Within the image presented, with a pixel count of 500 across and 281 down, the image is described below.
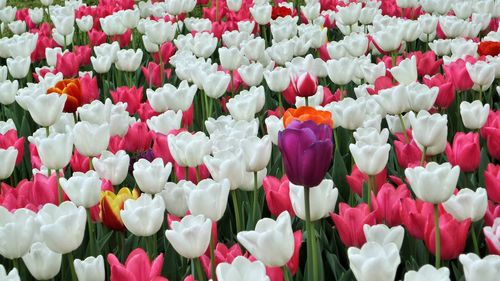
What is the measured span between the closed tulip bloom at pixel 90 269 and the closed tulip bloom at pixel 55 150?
631 mm

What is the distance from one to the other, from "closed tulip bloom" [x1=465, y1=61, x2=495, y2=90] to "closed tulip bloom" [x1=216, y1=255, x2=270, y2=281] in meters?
1.91

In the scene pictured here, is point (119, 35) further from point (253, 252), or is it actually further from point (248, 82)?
point (253, 252)

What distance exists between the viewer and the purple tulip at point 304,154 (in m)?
1.74

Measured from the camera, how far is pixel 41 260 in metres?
1.95

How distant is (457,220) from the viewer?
2002 millimetres

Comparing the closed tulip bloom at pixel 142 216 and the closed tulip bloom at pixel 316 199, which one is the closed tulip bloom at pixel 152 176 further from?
the closed tulip bloom at pixel 316 199

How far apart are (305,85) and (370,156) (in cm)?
76

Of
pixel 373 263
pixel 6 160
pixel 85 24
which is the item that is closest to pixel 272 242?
pixel 373 263

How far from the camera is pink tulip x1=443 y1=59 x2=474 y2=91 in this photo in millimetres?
3314

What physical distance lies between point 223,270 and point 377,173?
82cm

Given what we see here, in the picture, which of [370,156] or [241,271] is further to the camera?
[370,156]

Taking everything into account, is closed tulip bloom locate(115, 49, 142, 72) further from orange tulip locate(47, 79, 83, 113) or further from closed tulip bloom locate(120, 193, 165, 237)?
closed tulip bloom locate(120, 193, 165, 237)

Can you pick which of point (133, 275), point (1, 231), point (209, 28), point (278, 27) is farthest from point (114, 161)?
point (209, 28)

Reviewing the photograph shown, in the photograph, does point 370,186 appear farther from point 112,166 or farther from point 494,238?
point 112,166
